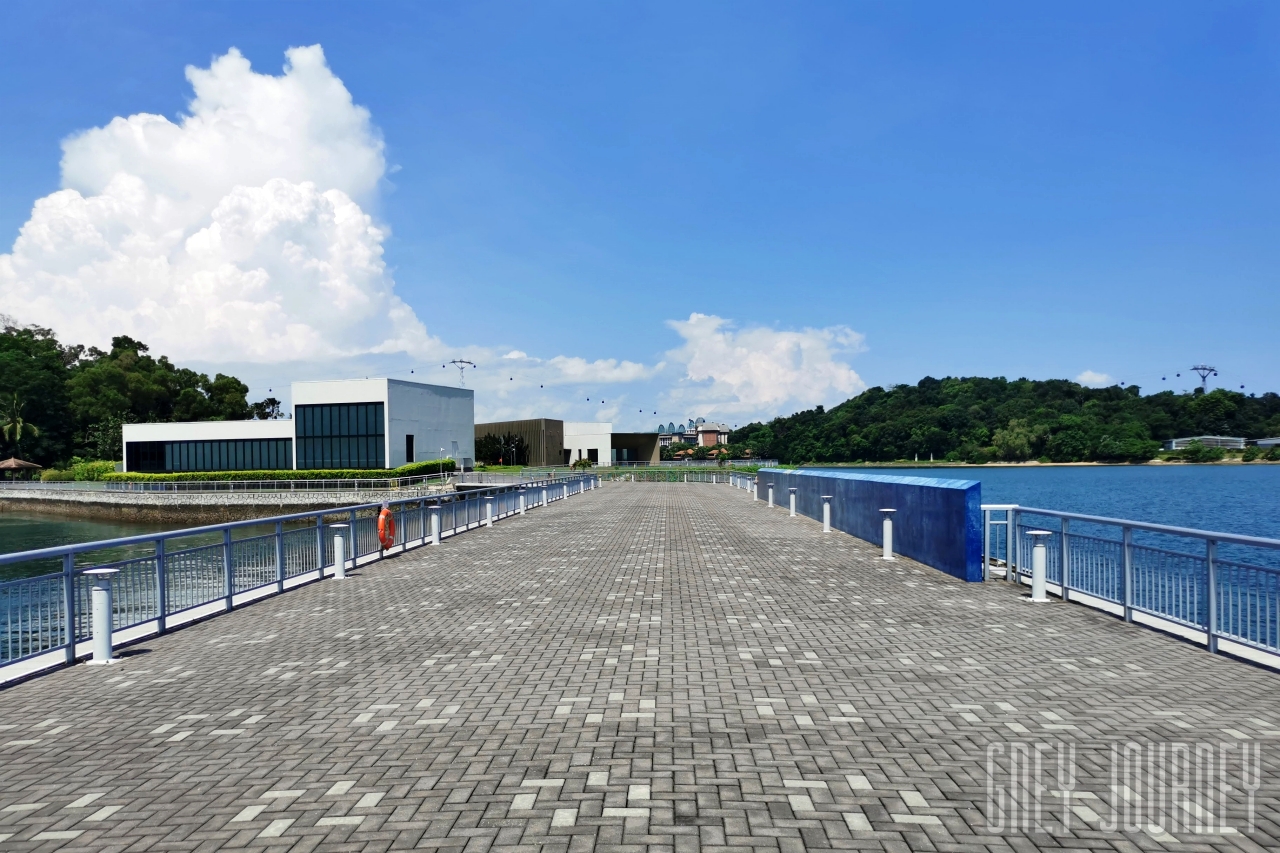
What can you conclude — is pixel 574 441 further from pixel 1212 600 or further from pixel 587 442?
pixel 1212 600

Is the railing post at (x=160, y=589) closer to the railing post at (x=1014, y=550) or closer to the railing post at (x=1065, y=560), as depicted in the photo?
the railing post at (x=1065, y=560)

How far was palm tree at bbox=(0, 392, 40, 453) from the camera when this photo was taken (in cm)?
9531

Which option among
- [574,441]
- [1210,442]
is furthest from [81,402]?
[1210,442]

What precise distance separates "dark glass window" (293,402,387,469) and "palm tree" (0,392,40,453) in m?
43.1

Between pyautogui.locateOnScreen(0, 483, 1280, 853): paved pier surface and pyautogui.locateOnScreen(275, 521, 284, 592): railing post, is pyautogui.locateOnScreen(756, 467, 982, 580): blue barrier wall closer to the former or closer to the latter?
pyautogui.locateOnScreen(0, 483, 1280, 853): paved pier surface

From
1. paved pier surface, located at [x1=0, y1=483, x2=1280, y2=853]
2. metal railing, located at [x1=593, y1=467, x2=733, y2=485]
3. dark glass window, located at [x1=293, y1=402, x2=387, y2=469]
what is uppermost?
dark glass window, located at [x1=293, y1=402, x2=387, y2=469]

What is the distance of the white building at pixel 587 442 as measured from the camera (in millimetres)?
128375

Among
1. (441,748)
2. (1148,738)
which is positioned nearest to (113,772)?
(441,748)

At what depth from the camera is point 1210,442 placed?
14788 cm

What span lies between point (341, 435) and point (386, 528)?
62211 millimetres

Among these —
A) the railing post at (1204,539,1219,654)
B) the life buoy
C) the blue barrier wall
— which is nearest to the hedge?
the blue barrier wall

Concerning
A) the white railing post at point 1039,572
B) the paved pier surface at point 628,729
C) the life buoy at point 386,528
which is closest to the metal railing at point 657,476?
the life buoy at point 386,528

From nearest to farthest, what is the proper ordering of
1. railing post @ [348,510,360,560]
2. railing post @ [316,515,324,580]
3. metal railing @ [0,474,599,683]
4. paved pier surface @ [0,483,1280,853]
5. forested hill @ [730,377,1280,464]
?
1. paved pier surface @ [0,483,1280,853]
2. metal railing @ [0,474,599,683]
3. railing post @ [316,515,324,580]
4. railing post @ [348,510,360,560]
5. forested hill @ [730,377,1280,464]

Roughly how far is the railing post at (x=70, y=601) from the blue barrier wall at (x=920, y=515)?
39.5 ft
